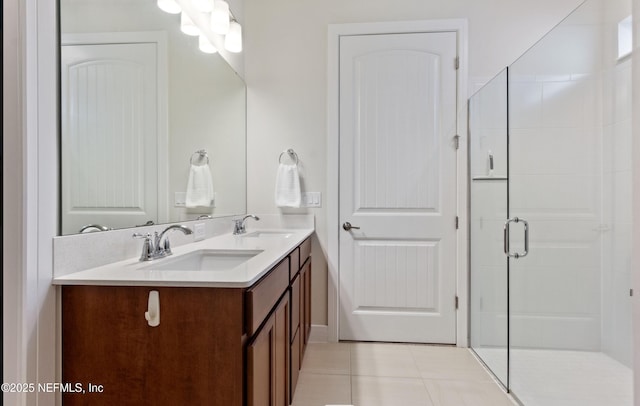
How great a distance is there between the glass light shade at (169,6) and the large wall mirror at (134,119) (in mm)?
28

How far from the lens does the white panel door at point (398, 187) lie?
89.4 inches

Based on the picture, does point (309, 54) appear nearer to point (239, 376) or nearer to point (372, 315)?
point (372, 315)

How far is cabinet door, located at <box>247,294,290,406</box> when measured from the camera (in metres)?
0.91

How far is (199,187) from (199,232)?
0.25 m

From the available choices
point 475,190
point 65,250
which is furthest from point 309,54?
point 65,250

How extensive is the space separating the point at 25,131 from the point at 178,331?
0.67 m

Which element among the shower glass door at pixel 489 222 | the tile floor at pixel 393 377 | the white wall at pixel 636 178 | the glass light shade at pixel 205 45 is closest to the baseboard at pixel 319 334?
the tile floor at pixel 393 377

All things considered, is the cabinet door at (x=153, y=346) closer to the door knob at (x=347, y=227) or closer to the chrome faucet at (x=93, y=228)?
the chrome faucet at (x=93, y=228)

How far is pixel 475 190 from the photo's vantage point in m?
2.18

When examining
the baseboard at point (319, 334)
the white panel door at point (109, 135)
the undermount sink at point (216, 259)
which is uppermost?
the white panel door at point (109, 135)

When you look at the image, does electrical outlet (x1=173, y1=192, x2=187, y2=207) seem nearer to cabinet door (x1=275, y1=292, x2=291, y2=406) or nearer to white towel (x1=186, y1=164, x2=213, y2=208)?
white towel (x1=186, y1=164, x2=213, y2=208)

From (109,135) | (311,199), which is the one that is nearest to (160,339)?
(109,135)

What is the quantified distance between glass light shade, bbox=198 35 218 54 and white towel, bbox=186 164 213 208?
66 cm

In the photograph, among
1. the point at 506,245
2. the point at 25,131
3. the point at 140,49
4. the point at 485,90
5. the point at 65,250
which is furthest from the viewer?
the point at 485,90
